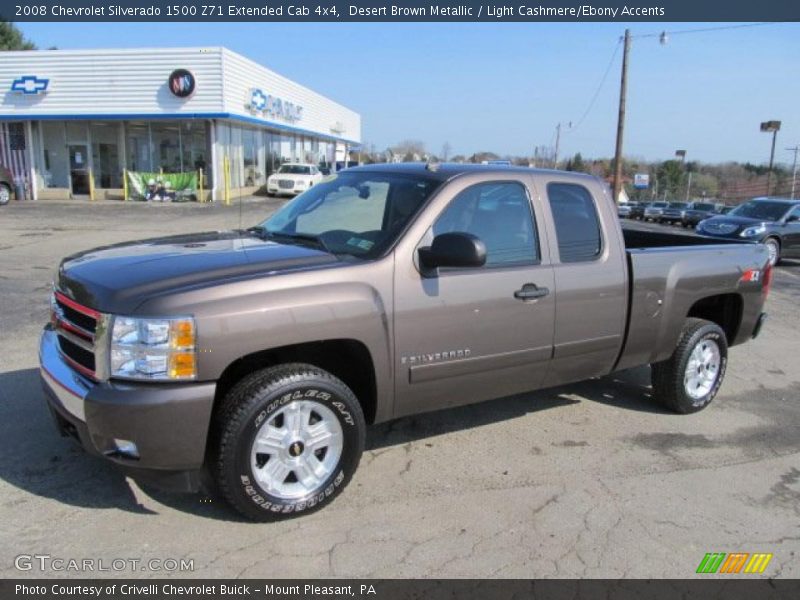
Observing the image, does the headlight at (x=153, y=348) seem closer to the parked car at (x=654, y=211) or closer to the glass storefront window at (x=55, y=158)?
the glass storefront window at (x=55, y=158)

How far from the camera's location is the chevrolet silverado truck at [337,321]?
3.02 meters

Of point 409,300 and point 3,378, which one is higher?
point 409,300

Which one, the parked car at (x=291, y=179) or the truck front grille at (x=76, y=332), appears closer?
the truck front grille at (x=76, y=332)

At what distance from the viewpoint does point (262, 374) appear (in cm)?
328

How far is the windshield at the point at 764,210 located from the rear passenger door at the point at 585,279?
47.6ft

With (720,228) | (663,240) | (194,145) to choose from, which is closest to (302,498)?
(663,240)

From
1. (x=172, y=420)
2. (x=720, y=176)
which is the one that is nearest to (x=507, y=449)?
(x=172, y=420)

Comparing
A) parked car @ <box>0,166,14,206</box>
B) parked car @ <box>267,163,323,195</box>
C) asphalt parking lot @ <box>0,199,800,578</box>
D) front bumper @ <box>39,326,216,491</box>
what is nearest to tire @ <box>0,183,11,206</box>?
parked car @ <box>0,166,14,206</box>

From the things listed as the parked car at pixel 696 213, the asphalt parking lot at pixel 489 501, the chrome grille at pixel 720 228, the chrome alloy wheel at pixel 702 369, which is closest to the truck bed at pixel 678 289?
the chrome alloy wheel at pixel 702 369

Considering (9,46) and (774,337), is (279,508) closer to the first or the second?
(774,337)

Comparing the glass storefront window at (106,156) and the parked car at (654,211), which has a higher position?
the glass storefront window at (106,156)

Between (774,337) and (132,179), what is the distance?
26.3 m

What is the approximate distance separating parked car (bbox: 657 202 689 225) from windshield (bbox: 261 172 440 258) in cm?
3664

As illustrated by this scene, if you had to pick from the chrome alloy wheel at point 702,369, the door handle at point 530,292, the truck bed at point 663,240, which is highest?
the truck bed at point 663,240
